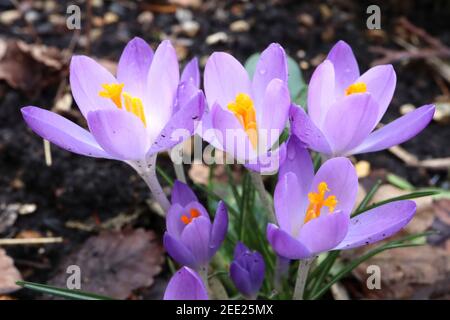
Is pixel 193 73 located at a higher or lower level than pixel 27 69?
higher

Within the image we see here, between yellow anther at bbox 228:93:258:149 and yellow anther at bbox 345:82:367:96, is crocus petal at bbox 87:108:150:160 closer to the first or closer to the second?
yellow anther at bbox 228:93:258:149

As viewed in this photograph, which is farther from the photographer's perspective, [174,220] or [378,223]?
[174,220]

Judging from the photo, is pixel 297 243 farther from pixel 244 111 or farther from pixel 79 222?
pixel 79 222

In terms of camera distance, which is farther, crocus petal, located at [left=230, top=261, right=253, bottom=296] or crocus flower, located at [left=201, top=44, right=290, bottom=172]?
crocus petal, located at [left=230, top=261, right=253, bottom=296]

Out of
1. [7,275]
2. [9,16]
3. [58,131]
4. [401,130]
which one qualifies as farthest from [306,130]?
[9,16]

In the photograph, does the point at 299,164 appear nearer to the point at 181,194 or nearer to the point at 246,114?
the point at 246,114

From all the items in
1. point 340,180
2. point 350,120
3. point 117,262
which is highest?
point 350,120

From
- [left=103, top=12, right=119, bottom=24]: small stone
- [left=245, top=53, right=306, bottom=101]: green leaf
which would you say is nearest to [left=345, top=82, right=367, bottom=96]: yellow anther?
[left=245, top=53, right=306, bottom=101]: green leaf
